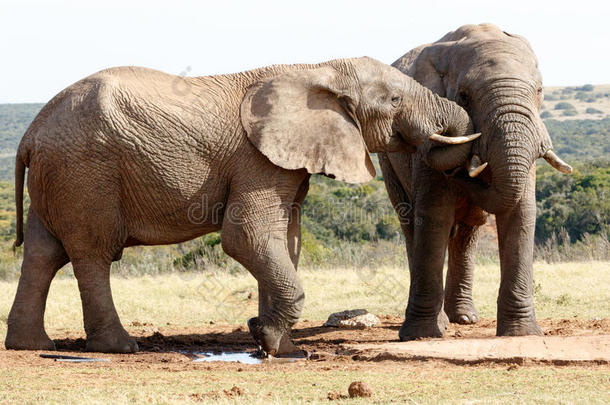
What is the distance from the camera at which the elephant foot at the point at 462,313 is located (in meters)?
12.0

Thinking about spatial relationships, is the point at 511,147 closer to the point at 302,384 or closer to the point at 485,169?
the point at 485,169

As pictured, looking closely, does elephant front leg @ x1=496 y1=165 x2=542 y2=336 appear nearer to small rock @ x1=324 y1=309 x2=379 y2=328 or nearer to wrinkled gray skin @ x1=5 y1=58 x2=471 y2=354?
wrinkled gray skin @ x1=5 y1=58 x2=471 y2=354

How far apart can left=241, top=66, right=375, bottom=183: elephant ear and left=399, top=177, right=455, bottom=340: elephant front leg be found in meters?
1.01

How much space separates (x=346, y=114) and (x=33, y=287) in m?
3.47

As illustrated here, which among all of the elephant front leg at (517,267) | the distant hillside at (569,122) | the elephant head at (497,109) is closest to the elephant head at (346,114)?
the elephant head at (497,109)

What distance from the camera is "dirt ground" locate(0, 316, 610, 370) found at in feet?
28.6

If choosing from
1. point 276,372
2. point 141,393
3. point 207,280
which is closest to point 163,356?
point 276,372

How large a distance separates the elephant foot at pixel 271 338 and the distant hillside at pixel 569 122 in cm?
5173

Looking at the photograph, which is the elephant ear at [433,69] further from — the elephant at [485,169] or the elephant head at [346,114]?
the elephant head at [346,114]

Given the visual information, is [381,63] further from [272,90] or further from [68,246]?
[68,246]

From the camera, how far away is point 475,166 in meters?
9.21

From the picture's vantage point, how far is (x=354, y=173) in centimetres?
909

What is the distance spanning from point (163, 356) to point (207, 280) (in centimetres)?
712

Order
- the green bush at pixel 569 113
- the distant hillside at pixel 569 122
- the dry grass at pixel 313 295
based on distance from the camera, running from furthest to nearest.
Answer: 1. the green bush at pixel 569 113
2. the distant hillside at pixel 569 122
3. the dry grass at pixel 313 295
